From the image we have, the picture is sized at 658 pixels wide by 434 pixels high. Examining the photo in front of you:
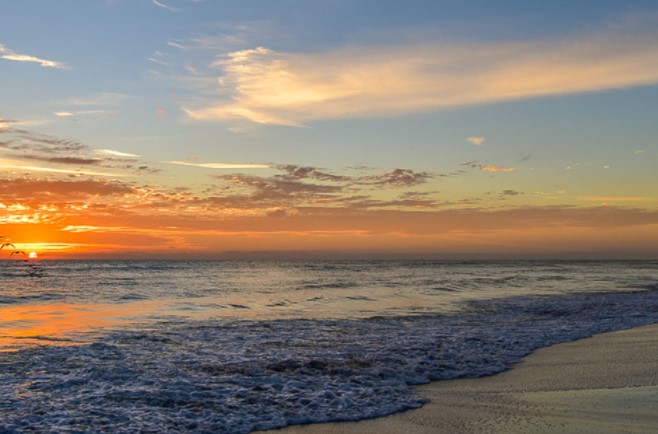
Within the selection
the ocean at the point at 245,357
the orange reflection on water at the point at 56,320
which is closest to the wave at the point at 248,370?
the ocean at the point at 245,357

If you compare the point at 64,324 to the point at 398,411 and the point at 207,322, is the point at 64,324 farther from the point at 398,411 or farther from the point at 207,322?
the point at 398,411

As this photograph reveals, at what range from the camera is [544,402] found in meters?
9.21

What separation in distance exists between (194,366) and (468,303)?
857 inches

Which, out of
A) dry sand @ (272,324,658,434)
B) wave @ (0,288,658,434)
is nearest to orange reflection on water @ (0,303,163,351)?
wave @ (0,288,658,434)

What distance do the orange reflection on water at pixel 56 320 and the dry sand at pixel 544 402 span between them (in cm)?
1132

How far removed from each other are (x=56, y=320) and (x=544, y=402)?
65.3 feet

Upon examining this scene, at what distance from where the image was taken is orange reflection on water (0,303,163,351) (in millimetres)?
16766

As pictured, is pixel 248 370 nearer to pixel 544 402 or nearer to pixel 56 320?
pixel 544 402

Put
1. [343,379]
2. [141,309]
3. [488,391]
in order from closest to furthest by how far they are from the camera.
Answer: [488,391], [343,379], [141,309]

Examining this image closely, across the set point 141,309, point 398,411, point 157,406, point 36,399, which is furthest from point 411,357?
point 141,309

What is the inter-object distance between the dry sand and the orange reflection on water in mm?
11319

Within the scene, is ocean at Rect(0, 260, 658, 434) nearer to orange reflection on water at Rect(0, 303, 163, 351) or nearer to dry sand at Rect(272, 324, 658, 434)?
orange reflection on water at Rect(0, 303, 163, 351)

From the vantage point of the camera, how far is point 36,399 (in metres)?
9.78

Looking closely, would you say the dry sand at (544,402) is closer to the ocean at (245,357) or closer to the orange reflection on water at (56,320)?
the ocean at (245,357)
